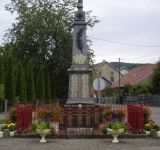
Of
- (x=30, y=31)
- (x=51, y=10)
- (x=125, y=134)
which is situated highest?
(x=51, y=10)

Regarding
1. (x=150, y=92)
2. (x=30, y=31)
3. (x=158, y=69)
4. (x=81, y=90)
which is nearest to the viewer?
(x=81, y=90)

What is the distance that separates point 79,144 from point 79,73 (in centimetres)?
753

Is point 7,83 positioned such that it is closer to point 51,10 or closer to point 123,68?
point 51,10

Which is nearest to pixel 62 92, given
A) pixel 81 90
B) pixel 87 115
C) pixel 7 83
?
pixel 7 83

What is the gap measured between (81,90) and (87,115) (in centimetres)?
455

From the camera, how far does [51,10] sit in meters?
40.5

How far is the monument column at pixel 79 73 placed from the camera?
736 inches

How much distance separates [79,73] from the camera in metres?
18.9

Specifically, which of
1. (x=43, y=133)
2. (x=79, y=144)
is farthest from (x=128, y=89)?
(x=79, y=144)

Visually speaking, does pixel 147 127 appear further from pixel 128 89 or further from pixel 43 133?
pixel 128 89

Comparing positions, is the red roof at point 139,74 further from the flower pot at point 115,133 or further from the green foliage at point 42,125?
the green foliage at point 42,125

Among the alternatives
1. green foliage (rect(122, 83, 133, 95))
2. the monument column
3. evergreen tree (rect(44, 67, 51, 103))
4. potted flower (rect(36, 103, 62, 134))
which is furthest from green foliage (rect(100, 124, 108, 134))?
green foliage (rect(122, 83, 133, 95))

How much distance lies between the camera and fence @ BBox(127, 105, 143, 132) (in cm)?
1353

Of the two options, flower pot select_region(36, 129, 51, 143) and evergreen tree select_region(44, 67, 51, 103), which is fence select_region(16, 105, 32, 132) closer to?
flower pot select_region(36, 129, 51, 143)
